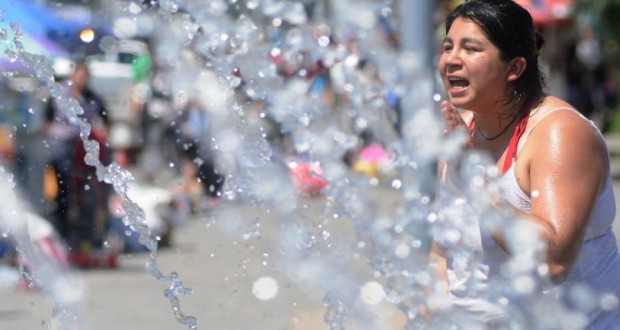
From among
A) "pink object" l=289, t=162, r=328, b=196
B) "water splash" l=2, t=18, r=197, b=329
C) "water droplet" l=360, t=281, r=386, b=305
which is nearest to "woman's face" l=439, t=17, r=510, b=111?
"water droplet" l=360, t=281, r=386, b=305

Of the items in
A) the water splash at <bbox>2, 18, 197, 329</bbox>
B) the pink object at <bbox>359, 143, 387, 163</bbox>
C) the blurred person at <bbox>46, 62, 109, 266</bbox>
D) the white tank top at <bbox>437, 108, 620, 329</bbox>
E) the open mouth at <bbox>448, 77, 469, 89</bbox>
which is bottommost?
the pink object at <bbox>359, 143, 387, 163</bbox>

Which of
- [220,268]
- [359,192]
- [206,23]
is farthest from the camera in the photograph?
[220,268]

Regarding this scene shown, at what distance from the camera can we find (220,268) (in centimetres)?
884

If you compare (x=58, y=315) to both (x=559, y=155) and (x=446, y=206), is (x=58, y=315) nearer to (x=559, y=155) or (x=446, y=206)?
(x=446, y=206)

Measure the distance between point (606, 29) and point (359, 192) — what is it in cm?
1513

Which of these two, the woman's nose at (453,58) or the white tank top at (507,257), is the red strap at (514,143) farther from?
the woman's nose at (453,58)

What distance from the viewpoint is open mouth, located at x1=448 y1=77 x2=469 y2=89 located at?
2930 millimetres

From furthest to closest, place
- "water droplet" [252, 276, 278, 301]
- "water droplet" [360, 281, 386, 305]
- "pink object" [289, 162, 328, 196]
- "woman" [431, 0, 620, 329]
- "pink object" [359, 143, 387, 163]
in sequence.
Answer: "pink object" [359, 143, 387, 163], "water droplet" [252, 276, 278, 301], "pink object" [289, 162, 328, 196], "water droplet" [360, 281, 386, 305], "woman" [431, 0, 620, 329]

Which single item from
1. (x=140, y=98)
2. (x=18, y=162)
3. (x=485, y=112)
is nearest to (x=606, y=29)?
(x=140, y=98)

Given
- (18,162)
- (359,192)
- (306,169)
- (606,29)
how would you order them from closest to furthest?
(359,192) → (306,169) → (18,162) → (606,29)

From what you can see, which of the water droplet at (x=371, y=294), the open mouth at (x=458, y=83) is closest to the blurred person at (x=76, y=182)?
the water droplet at (x=371, y=294)

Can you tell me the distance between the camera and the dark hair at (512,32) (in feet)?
9.53

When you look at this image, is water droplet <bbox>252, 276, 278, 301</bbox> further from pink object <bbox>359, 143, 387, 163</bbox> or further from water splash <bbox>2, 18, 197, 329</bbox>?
pink object <bbox>359, 143, 387, 163</bbox>

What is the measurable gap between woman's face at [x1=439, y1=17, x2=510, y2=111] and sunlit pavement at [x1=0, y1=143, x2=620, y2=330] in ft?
7.49
